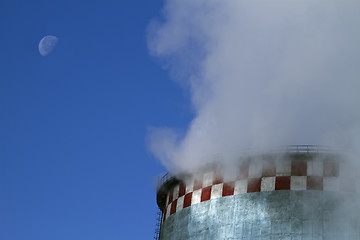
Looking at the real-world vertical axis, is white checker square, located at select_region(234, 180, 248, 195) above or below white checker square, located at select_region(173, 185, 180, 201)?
below

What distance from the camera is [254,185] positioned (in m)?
14.6

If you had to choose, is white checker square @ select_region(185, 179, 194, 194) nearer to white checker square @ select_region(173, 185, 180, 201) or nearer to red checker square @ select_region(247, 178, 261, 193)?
white checker square @ select_region(173, 185, 180, 201)

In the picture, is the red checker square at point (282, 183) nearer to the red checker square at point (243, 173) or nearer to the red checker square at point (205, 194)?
the red checker square at point (243, 173)

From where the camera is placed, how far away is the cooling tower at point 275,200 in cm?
1348

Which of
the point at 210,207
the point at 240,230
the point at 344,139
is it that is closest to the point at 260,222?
the point at 240,230

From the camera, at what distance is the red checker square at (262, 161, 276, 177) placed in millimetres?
14562

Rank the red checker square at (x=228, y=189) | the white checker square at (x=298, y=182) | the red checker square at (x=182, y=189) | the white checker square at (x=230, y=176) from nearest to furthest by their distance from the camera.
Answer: the white checker square at (x=298, y=182) → the red checker square at (x=228, y=189) → the white checker square at (x=230, y=176) → the red checker square at (x=182, y=189)

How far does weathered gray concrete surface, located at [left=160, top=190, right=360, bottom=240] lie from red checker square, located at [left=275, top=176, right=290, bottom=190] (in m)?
0.13

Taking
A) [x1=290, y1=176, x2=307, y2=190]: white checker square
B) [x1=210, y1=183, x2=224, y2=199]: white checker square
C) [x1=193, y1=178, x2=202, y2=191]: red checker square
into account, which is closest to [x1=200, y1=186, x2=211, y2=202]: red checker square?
[x1=210, y1=183, x2=224, y2=199]: white checker square

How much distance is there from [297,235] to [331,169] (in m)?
1.85

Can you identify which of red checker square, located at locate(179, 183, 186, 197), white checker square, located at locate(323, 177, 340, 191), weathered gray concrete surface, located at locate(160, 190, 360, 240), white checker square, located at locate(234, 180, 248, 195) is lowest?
weathered gray concrete surface, located at locate(160, 190, 360, 240)

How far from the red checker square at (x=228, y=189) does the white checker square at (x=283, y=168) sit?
4.02ft

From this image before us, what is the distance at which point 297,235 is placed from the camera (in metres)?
13.5

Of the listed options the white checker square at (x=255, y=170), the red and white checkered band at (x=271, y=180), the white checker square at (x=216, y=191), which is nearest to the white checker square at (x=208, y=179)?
the red and white checkered band at (x=271, y=180)
